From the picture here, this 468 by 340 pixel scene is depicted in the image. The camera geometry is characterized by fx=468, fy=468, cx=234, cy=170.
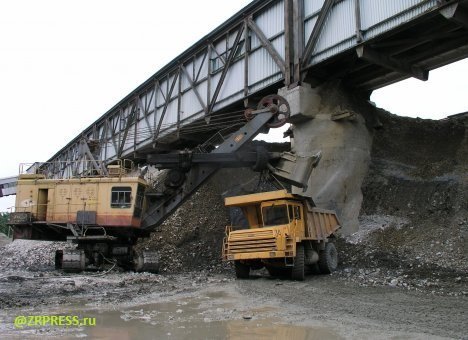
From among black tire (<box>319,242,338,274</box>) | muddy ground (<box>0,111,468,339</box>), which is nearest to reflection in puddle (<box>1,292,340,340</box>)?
muddy ground (<box>0,111,468,339</box>)

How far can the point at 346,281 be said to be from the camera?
1263cm

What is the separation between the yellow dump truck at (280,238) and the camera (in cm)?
1252

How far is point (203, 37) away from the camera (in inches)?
903

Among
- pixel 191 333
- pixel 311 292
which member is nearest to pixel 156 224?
pixel 311 292

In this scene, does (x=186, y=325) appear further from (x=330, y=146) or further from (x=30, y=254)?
(x=30, y=254)

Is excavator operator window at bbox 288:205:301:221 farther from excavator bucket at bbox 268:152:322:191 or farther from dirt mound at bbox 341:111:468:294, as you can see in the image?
dirt mound at bbox 341:111:468:294

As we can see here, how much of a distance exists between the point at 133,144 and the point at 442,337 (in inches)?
990

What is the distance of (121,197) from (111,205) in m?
0.47

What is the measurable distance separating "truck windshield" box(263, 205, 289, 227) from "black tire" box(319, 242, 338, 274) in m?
2.11

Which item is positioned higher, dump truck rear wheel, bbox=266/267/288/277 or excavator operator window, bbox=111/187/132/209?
excavator operator window, bbox=111/187/132/209

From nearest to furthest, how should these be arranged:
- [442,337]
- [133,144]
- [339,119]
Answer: [442,337] < [339,119] < [133,144]

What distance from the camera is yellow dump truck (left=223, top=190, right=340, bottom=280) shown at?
41.1 feet

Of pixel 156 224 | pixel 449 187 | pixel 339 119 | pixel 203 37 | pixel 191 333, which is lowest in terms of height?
pixel 191 333

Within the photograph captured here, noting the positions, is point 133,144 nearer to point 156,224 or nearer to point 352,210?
point 156,224
